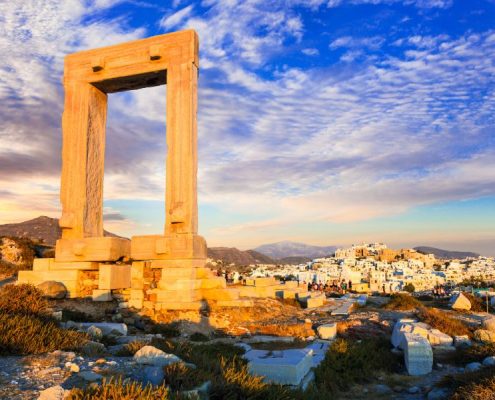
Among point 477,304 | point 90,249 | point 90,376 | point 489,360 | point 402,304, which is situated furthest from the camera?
point 477,304

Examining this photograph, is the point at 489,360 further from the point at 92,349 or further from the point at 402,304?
the point at 402,304

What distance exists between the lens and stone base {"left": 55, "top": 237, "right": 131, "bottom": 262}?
11.8 m

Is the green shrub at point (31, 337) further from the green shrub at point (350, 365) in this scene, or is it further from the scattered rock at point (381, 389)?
the scattered rock at point (381, 389)

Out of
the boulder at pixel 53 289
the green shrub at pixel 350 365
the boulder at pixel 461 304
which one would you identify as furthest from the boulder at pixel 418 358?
the boulder at pixel 461 304

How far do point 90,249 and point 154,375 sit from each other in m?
8.47

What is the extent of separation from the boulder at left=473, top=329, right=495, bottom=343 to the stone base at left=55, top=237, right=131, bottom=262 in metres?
9.10

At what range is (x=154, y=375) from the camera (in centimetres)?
411

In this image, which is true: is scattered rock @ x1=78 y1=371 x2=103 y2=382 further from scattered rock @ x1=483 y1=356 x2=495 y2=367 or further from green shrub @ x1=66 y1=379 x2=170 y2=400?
scattered rock @ x1=483 y1=356 x2=495 y2=367

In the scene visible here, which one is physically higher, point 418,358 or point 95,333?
point 95,333

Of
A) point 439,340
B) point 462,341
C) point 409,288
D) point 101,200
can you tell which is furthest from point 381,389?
point 409,288

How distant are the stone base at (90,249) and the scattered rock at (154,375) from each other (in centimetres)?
798

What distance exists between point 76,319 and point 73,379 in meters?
6.06

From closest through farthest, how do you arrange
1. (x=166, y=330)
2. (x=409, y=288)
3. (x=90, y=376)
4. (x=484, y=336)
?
(x=90, y=376), (x=166, y=330), (x=484, y=336), (x=409, y=288)

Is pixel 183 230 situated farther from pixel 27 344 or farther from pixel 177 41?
pixel 27 344
